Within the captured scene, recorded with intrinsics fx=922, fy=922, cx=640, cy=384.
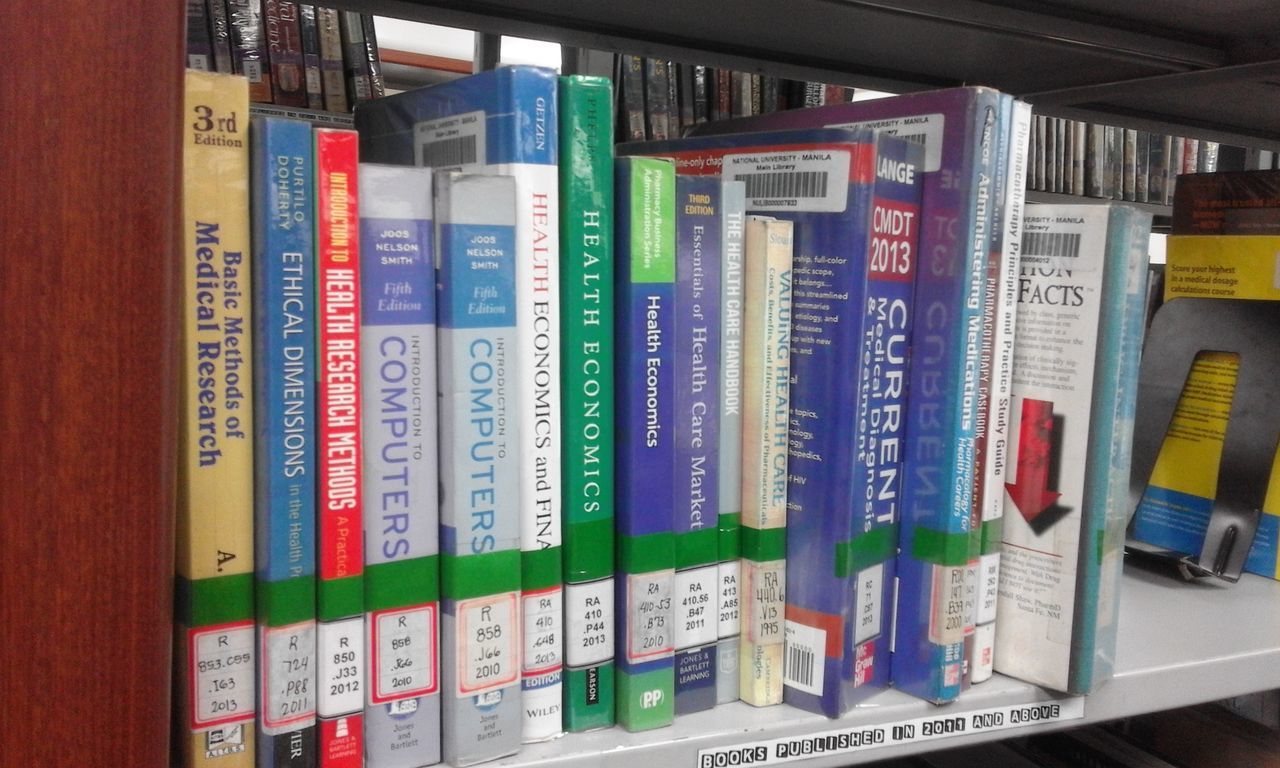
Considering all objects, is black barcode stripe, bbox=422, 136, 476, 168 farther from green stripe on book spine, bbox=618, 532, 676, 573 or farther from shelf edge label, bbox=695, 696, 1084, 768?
shelf edge label, bbox=695, 696, 1084, 768

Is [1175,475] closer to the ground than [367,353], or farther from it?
closer to the ground

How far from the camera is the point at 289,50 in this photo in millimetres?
1297

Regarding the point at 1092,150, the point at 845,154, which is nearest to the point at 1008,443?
the point at 845,154

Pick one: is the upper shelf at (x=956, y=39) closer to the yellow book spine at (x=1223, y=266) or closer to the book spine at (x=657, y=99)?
the yellow book spine at (x=1223, y=266)

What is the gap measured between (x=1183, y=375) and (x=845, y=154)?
0.60m

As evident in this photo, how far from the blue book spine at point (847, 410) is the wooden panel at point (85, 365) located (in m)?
0.37

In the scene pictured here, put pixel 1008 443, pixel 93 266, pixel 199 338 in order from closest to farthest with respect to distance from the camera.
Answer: pixel 93 266
pixel 199 338
pixel 1008 443

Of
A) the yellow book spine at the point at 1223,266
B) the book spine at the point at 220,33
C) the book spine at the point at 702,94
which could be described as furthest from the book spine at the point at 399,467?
the book spine at the point at 702,94

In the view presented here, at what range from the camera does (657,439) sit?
53 centimetres

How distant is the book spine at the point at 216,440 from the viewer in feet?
1.38

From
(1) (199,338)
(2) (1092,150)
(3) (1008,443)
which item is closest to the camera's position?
(1) (199,338)

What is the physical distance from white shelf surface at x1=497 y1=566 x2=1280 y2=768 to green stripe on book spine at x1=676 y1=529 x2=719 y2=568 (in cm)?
10

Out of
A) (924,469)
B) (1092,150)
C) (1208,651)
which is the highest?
(1092,150)

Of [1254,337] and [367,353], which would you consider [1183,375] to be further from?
[367,353]
